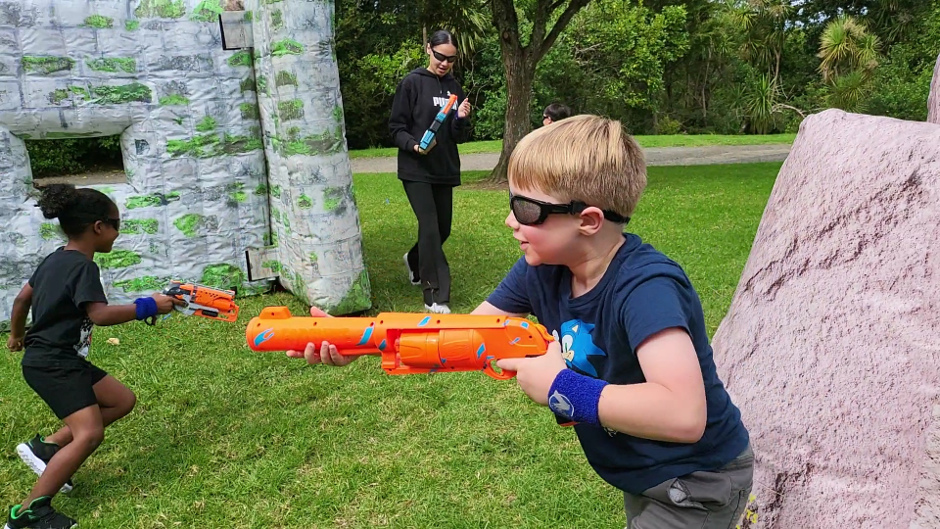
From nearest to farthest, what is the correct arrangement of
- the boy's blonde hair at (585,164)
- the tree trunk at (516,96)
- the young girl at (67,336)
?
the boy's blonde hair at (585,164), the young girl at (67,336), the tree trunk at (516,96)

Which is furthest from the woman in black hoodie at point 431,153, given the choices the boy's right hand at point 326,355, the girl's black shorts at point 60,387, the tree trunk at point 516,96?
the tree trunk at point 516,96

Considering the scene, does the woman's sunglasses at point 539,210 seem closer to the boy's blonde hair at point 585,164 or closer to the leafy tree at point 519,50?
the boy's blonde hair at point 585,164

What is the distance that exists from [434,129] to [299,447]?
9.40 feet

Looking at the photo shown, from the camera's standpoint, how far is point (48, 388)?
3.17 meters

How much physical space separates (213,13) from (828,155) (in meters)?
4.77

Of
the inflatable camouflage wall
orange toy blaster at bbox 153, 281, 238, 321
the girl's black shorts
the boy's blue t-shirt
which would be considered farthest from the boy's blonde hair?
the inflatable camouflage wall

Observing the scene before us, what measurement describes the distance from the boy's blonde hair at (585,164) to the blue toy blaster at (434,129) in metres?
3.81

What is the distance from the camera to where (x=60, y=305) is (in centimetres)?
316

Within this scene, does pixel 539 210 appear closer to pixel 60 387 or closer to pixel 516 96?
pixel 60 387

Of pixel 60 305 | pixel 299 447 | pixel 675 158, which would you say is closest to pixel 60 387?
pixel 60 305

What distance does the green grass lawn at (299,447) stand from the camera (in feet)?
10.2

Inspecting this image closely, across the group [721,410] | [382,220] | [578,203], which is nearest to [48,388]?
[578,203]

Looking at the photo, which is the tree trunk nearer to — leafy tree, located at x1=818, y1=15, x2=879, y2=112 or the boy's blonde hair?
the boy's blonde hair

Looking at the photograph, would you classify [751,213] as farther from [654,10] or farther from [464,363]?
[654,10]
